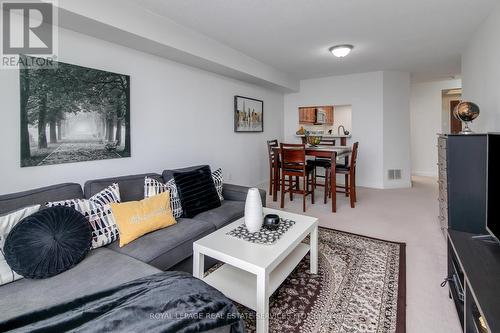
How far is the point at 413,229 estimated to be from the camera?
290 centimetres

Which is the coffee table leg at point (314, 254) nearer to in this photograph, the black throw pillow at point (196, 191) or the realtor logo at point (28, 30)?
the black throw pillow at point (196, 191)

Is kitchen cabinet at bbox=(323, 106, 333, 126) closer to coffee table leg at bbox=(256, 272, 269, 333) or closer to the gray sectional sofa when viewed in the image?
the gray sectional sofa

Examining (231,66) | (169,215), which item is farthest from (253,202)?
(231,66)

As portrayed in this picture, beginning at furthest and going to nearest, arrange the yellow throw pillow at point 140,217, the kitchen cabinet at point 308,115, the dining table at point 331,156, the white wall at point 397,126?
1. the kitchen cabinet at point 308,115
2. the white wall at point 397,126
3. the dining table at point 331,156
4. the yellow throw pillow at point 140,217

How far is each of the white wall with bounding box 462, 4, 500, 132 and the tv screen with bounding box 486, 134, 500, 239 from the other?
4.59 ft

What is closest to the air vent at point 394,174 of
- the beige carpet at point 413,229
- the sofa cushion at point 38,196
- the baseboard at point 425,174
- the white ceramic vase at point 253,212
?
the beige carpet at point 413,229

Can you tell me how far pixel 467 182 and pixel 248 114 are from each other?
10.7ft

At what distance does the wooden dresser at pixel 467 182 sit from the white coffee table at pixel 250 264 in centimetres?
127

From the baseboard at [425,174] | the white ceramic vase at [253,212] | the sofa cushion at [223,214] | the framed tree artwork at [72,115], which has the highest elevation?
the framed tree artwork at [72,115]

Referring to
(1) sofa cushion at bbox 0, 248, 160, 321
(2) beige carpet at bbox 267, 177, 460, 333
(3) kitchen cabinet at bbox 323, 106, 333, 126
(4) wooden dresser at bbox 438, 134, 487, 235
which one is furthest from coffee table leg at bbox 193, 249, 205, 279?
(3) kitchen cabinet at bbox 323, 106, 333, 126

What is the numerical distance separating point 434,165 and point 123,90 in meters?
6.77

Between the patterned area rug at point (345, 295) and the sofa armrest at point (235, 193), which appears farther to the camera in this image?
the sofa armrest at point (235, 193)

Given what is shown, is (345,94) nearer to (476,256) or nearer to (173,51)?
(173,51)

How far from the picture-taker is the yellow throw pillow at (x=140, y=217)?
1749 millimetres
